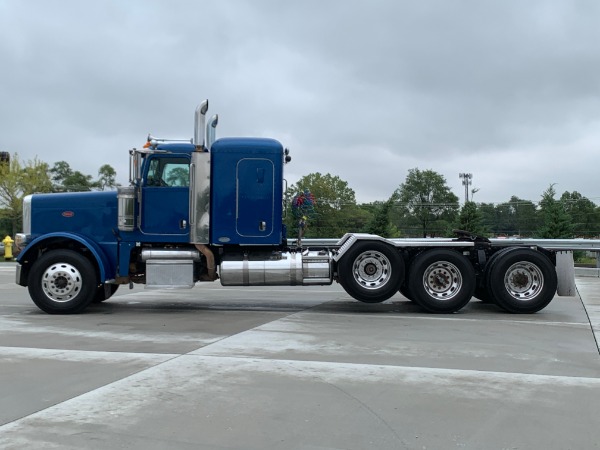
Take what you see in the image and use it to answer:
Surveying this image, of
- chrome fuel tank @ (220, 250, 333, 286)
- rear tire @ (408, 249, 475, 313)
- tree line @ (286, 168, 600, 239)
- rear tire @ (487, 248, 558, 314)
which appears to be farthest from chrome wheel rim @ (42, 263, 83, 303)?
tree line @ (286, 168, 600, 239)

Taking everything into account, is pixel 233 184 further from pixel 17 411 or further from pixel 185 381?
pixel 17 411

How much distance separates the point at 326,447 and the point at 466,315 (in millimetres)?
6834

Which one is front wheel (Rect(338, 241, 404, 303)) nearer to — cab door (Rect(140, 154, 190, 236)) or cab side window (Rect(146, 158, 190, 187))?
cab door (Rect(140, 154, 190, 236))

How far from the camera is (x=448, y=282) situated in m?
10.2

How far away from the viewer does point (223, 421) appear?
14.3 feet

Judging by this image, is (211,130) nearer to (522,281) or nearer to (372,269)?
(372,269)

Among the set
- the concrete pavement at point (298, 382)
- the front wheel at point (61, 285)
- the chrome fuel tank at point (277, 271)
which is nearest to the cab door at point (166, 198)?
the chrome fuel tank at point (277, 271)

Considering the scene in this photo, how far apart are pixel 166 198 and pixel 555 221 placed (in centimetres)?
2163

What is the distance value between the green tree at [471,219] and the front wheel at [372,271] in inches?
787

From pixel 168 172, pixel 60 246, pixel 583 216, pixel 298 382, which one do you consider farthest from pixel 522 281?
pixel 583 216

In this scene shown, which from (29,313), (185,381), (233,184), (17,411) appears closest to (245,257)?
(233,184)

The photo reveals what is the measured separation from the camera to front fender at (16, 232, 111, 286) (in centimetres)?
992

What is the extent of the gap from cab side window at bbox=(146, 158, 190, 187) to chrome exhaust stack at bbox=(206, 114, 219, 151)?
631mm

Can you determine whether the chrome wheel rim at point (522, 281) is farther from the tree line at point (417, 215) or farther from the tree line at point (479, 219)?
the tree line at point (479, 219)
